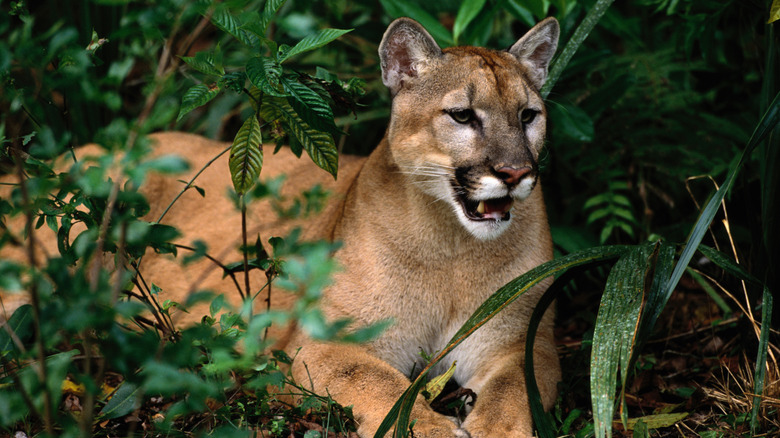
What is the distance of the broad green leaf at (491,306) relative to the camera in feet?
8.34

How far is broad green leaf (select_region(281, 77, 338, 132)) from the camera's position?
9.11ft

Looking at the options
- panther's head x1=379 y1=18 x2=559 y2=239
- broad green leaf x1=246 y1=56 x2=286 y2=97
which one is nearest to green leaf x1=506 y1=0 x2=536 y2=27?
panther's head x1=379 y1=18 x2=559 y2=239

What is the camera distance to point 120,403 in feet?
8.95

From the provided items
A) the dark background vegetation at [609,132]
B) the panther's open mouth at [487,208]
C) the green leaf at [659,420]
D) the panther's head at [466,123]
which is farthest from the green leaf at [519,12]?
the green leaf at [659,420]

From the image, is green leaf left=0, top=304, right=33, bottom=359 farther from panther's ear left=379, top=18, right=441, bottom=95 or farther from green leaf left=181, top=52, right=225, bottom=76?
panther's ear left=379, top=18, right=441, bottom=95

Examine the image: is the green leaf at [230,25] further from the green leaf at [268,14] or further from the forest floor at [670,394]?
the forest floor at [670,394]

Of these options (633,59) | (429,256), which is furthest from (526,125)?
(633,59)

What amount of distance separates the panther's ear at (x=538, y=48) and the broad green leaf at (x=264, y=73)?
1.43m

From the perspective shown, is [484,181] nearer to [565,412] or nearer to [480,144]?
[480,144]

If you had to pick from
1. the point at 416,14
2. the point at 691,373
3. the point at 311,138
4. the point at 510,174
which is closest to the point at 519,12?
the point at 416,14

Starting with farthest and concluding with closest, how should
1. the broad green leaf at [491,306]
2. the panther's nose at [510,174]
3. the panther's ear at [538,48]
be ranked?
the panther's ear at [538,48], the panther's nose at [510,174], the broad green leaf at [491,306]

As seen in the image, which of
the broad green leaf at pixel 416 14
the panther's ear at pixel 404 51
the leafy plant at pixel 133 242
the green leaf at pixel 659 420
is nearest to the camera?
the leafy plant at pixel 133 242

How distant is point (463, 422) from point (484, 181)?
3.14 ft

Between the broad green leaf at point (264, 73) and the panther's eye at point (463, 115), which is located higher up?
the broad green leaf at point (264, 73)
